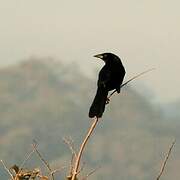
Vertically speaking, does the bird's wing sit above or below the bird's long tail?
above

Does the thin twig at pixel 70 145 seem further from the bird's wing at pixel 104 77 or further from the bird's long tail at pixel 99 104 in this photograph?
the bird's wing at pixel 104 77

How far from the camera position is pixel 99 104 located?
1083 centimetres

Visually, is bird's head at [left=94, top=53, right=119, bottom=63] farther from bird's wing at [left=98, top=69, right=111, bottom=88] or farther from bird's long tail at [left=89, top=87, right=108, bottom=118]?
bird's long tail at [left=89, top=87, right=108, bottom=118]

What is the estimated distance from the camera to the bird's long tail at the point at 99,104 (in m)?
9.82

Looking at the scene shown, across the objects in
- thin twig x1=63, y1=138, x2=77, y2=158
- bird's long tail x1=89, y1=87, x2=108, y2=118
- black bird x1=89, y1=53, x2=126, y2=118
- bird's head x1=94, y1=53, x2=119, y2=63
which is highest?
bird's head x1=94, y1=53, x2=119, y2=63

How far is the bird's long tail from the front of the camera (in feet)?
32.2

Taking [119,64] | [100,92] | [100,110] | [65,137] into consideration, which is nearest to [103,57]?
[119,64]

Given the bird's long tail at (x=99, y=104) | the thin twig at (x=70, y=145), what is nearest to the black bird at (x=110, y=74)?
the bird's long tail at (x=99, y=104)

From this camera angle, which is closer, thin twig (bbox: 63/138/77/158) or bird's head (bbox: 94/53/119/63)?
thin twig (bbox: 63/138/77/158)

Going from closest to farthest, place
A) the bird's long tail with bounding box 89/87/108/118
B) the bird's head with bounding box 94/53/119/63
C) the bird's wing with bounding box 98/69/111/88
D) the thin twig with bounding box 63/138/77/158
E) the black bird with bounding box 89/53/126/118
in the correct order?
the thin twig with bounding box 63/138/77/158 < the bird's long tail with bounding box 89/87/108/118 < the black bird with bounding box 89/53/126/118 < the bird's wing with bounding box 98/69/111/88 < the bird's head with bounding box 94/53/119/63

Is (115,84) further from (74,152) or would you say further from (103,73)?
(74,152)

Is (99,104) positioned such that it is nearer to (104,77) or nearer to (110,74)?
(104,77)

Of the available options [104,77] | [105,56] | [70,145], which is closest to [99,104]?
[104,77]

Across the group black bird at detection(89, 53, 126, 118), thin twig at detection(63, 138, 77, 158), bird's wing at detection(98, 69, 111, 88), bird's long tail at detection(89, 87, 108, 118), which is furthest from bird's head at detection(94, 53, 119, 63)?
thin twig at detection(63, 138, 77, 158)
